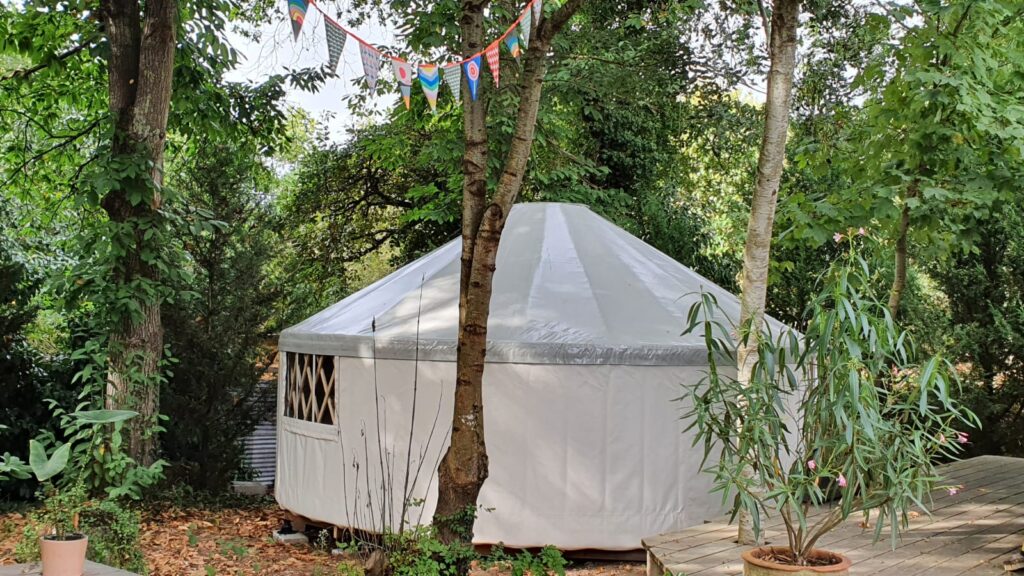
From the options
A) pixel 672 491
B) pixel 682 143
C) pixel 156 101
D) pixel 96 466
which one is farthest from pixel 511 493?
pixel 682 143

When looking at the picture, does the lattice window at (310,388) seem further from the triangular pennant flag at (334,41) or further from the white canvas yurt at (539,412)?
the triangular pennant flag at (334,41)

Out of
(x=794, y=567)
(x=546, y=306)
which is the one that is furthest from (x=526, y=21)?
(x=794, y=567)

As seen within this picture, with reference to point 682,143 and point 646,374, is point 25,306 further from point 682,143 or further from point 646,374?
point 682,143

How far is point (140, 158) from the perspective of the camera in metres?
5.03

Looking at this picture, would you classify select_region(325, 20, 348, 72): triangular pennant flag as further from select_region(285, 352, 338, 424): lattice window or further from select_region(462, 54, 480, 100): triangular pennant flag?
select_region(285, 352, 338, 424): lattice window

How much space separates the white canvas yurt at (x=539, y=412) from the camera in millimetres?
4953

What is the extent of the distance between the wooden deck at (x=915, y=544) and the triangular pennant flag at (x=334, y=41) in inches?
106

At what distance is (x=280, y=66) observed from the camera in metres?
6.86

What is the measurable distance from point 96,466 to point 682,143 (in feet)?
21.9

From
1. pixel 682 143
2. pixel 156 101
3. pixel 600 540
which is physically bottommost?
pixel 600 540

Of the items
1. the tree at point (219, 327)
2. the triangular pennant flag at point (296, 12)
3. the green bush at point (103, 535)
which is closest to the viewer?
the triangular pennant flag at point (296, 12)

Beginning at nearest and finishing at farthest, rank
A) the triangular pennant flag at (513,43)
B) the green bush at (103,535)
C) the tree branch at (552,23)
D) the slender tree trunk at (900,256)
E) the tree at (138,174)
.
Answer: the tree branch at (552,23)
the green bush at (103,535)
the triangular pennant flag at (513,43)
the tree at (138,174)
the slender tree trunk at (900,256)

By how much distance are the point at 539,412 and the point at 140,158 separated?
261 centimetres

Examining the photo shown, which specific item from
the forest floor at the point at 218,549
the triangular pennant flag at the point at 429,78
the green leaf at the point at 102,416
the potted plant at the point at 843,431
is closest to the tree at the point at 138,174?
the forest floor at the point at 218,549
